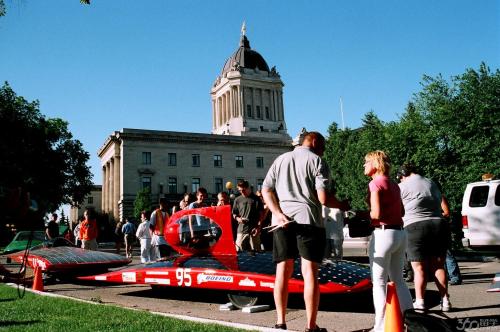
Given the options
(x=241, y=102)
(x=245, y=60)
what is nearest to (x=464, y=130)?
(x=241, y=102)

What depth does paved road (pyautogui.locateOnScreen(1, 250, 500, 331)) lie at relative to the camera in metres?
5.60

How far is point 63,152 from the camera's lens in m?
51.7

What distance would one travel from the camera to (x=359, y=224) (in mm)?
5148

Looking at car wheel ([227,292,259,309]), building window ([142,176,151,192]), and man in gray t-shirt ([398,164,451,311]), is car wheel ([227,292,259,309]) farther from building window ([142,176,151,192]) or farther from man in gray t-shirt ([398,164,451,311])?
building window ([142,176,151,192])

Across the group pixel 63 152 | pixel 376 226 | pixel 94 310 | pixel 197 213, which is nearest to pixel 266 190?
pixel 376 226

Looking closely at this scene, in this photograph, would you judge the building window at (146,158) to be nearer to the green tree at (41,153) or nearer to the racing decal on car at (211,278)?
the green tree at (41,153)

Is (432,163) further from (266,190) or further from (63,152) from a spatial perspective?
(63,152)

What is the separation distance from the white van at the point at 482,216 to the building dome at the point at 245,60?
103 metres

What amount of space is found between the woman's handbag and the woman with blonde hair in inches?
6.3

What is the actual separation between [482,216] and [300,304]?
29.1 feet

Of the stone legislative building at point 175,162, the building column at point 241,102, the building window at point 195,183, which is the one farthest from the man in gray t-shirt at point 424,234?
the building column at point 241,102

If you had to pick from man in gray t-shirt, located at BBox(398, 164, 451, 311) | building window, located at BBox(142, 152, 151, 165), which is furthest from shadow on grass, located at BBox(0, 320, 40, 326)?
building window, located at BBox(142, 152, 151, 165)

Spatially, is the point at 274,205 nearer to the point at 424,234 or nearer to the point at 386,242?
the point at 386,242

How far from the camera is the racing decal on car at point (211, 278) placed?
6857mm
